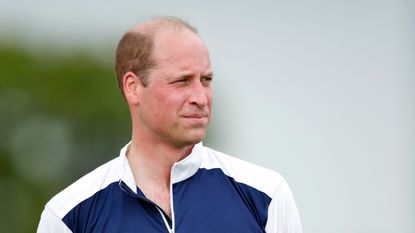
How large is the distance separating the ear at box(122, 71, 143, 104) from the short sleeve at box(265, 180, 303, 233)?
854 mm

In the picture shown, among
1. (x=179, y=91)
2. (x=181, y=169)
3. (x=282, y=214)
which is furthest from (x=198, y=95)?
(x=282, y=214)

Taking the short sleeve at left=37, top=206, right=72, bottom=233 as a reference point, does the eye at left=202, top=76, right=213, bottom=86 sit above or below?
above

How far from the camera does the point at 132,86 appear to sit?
5125 mm

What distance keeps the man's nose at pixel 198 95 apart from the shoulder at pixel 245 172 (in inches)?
16.8

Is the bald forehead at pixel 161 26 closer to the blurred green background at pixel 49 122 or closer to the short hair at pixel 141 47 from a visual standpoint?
the short hair at pixel 141 47

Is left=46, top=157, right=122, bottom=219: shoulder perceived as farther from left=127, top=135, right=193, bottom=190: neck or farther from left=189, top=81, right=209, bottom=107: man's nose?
left=189, top=81, right=209, bottom=107: man's nose

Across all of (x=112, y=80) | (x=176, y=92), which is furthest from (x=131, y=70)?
(x=112, y=80)

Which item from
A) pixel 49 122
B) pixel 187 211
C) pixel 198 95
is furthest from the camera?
pixel 49 122

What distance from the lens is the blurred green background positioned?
2919 centimetres

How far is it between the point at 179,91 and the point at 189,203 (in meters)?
0.57

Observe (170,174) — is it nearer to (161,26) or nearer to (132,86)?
(132,86)

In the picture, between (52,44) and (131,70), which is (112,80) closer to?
(52,44)

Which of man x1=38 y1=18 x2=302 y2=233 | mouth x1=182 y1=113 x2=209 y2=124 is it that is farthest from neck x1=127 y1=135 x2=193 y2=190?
mouth x1=182 y1=113 x2=209 y2=124

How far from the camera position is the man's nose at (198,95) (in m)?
4.82
